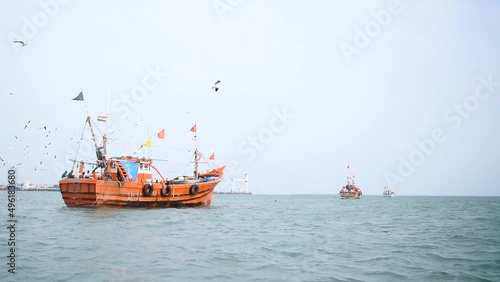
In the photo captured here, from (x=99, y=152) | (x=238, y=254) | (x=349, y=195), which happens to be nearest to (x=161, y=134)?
(x=99, y=152)

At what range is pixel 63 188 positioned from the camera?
31.6 meters

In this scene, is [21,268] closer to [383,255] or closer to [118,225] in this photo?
[118,225]

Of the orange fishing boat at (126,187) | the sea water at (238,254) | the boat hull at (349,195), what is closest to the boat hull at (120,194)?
the orange fishing boat at (126,187)

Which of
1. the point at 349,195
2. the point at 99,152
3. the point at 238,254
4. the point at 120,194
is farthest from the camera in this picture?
the point at 349,195

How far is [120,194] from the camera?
99.6 ft

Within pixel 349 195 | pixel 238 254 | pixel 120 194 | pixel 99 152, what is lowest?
pixel 349 195

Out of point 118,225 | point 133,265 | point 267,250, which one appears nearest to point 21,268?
point 133,265

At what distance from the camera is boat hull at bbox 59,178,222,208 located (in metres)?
29.7

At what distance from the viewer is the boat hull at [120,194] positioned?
29656mm

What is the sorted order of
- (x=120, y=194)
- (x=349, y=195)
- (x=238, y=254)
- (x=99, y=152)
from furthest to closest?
1. (x=349, y=195)
2. (x=99, y=152)
3. (x=120, y=194)
4. (x=238, y=254)

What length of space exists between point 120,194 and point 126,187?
2.23 ft

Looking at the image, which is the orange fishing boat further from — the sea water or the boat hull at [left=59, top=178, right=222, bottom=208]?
the sea water

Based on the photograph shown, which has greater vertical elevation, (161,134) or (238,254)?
(161,134)

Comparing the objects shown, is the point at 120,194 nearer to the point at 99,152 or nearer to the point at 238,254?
the point at 99,152
